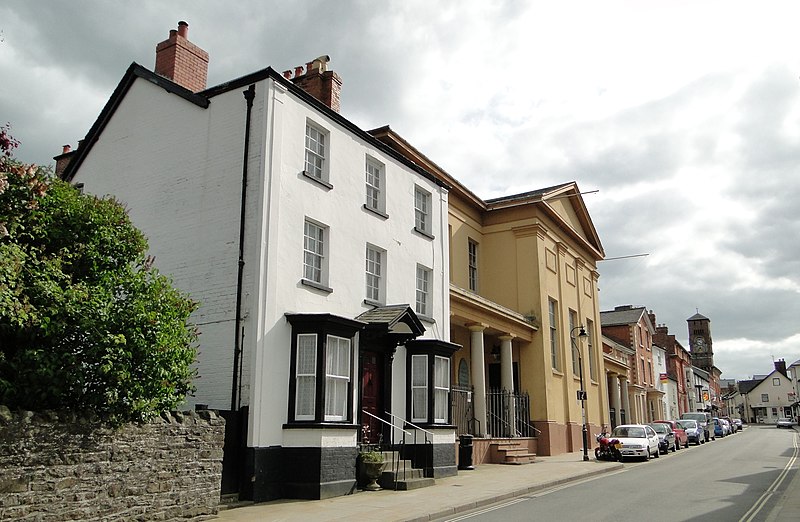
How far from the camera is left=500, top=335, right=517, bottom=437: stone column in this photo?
2674 centimetres

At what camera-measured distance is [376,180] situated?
1969 cm

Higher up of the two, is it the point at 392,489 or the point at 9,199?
the point at 9,199

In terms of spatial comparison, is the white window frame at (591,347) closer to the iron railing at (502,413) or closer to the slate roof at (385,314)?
the iron railing at (502,413)

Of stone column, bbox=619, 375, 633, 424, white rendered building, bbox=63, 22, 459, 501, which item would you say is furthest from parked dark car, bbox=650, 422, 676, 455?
white rendered building, bbox=63, 22, 459, 501

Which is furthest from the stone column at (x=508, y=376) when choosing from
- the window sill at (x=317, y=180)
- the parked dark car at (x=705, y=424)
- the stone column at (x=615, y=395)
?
the parked dark car at (x=705, y=424)

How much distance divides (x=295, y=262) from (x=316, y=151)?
319 centimetres

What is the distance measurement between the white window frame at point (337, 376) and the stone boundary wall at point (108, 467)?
11.0ft

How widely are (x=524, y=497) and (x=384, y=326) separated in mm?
5041

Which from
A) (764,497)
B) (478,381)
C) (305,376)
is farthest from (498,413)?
(305,376)

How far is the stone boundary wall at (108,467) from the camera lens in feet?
28.9

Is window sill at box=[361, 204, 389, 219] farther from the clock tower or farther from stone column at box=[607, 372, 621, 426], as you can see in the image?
the clock tower

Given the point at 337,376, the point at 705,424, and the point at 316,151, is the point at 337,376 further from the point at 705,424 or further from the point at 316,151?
the point at 705,424

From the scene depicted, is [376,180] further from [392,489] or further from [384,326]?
[392,489]

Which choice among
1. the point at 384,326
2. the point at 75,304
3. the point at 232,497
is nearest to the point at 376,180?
the point at 384,326
